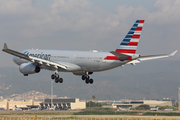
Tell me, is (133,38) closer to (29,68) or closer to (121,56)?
(121,56)

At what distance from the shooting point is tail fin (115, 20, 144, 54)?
63.2 m

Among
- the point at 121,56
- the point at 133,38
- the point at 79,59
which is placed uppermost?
the point at 133,38

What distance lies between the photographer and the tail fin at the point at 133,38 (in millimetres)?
63203

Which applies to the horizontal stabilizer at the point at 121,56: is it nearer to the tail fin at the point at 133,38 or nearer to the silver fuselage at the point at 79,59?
the silver fuselage at the point at 79,59

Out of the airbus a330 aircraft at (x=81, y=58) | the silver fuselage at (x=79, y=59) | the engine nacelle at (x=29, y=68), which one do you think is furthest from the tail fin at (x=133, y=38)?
the engine nacelle at (x=29, y=68)

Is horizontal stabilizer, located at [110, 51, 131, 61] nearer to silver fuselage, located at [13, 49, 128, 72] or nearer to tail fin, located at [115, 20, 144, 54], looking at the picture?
silver fuselage, located at [13, 49, 128, 72]

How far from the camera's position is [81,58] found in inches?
2685

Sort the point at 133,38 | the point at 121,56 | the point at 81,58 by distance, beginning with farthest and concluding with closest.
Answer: the point at 81,58, the point at 133,38, the point at 121,56

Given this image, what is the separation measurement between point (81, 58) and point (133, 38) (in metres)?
12.2

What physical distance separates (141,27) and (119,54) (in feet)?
24.1

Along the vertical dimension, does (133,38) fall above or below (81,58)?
above

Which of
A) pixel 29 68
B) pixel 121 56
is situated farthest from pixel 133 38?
pixel 29 68

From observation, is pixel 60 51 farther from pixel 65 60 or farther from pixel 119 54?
pixel 119 54

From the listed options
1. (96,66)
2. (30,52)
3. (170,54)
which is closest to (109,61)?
(96,66)
